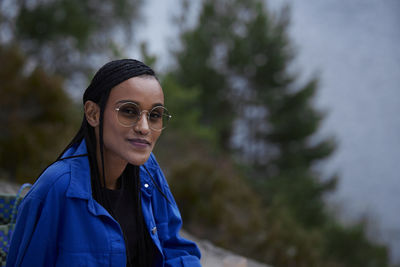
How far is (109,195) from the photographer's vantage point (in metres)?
1.32

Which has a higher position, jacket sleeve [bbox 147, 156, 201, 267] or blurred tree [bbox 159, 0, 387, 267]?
blurred tree [bbox 159, 0, 387, 267]

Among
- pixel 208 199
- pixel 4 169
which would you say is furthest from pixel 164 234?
pixel 4 169

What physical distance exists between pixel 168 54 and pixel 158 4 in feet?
28.3

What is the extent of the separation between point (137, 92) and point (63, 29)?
1073 cm

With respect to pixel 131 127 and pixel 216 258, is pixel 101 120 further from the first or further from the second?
pixel 216 258

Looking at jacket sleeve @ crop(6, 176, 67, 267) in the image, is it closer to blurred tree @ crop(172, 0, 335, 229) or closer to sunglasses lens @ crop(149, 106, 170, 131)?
sunglasses lens @ crop(149, 106, 170, 131)

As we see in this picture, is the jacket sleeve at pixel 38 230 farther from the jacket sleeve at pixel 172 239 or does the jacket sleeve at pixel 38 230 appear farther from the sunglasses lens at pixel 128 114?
the jacket sleeve at pixel 172 239

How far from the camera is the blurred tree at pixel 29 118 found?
5.33m

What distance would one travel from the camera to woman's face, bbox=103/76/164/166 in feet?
3.97

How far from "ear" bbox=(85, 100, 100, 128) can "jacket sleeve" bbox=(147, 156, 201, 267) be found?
366mm

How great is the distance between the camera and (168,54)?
46.1ft

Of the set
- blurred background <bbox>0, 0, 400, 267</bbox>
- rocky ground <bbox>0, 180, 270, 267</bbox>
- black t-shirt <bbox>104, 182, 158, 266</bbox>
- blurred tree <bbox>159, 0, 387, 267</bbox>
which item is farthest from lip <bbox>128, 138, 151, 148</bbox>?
blurred tree <bbox>159, 0, 387, 267</bbox>

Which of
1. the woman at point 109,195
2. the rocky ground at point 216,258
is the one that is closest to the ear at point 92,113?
the woman at point 109,195

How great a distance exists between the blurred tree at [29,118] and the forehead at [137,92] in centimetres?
425
